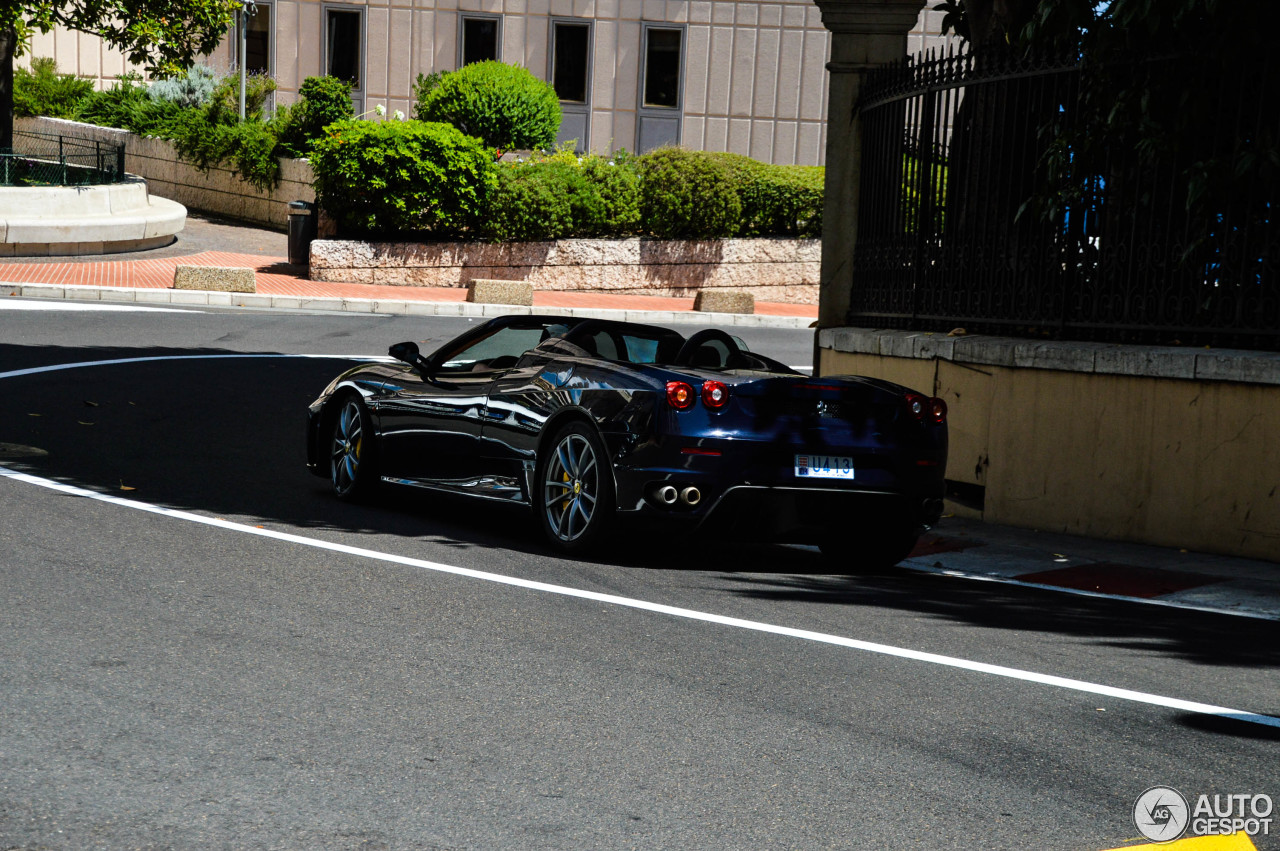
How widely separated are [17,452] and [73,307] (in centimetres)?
1050

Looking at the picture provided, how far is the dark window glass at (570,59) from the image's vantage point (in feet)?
134

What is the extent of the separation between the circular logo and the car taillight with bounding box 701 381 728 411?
3.53 meters

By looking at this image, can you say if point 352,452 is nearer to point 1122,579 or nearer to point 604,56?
point 1122,579

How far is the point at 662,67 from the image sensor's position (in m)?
41.0

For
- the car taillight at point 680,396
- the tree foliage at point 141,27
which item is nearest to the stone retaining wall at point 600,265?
the tree foliage at point 141,27

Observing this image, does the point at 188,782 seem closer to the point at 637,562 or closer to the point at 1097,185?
the point at 637,562

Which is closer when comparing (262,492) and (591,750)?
(591,750)

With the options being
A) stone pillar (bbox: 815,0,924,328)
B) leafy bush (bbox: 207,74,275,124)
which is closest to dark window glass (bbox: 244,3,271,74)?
leafy bush (bbox: 207,74,275,124)

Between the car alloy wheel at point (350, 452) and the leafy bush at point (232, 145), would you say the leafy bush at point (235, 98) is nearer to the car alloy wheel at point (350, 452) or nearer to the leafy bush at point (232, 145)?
the leafy bush at point (232, 145)

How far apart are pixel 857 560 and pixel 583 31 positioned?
34.1m

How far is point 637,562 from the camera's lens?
8.06 metres

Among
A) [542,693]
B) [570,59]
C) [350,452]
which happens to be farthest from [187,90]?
[542,693]

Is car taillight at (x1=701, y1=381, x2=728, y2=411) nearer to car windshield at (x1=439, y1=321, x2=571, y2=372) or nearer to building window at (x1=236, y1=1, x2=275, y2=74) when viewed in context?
car windshield at (x1=439, y1=321, x2=571, y2=372)

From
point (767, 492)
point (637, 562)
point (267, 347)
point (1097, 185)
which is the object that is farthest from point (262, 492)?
point (267, 347)
